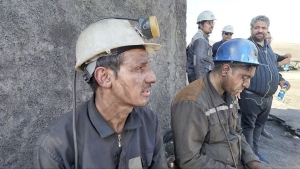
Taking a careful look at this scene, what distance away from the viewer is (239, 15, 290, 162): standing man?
413 cm

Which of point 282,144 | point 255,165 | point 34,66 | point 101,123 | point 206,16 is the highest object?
point 206,16

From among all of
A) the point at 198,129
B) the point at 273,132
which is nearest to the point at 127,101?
the point at 198,129

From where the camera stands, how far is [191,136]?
7.96ft

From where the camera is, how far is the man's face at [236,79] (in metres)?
2.72

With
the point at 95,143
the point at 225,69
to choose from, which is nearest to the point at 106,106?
the point at 95,143

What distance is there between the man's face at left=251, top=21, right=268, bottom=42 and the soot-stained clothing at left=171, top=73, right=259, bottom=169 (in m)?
1.88

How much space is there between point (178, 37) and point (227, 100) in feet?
4.11

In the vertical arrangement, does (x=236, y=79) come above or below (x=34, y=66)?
below

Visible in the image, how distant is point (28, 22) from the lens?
2.02 metres

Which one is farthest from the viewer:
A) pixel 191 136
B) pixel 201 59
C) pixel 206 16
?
pixel 206 16

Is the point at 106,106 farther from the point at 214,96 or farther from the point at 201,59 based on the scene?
the point at 201,59

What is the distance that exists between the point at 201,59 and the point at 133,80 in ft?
10.3

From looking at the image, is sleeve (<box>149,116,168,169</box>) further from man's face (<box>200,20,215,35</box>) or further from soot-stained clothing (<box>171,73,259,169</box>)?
man's face (<box>200,20,215,35</box>)

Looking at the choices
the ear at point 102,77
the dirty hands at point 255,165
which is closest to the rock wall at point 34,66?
the ear at point 102,77
